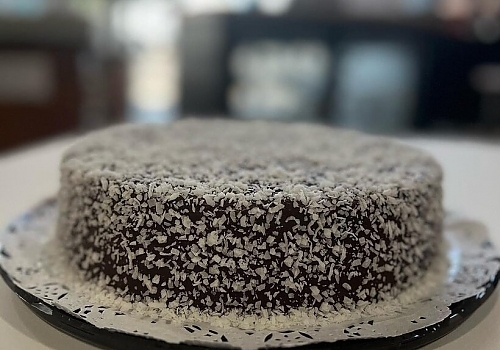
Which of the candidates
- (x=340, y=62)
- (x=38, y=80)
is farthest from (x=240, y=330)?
(x=340, y=62)

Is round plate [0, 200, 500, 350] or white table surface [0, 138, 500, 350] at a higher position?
round plate [0, 200, 500, 350]

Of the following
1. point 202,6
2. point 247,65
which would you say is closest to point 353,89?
point 247,65

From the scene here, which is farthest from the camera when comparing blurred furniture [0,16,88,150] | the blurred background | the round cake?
the blurred background

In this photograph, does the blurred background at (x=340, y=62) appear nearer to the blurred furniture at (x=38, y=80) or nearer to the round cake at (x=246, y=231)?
the blurred furniture at (x=38, y=80)

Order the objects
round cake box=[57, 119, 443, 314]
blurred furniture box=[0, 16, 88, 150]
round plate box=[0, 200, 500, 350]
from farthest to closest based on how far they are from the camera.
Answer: blurred furniture box=[0, 16, 88, 150], round cake box=[57, 119, 443, 314], round plate box=[0, 200, 500, 350]

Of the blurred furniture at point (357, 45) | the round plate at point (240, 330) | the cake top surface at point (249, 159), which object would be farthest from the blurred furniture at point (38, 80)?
the round plate at point (240, 330)

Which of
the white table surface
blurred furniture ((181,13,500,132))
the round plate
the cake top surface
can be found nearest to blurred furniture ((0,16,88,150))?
blurred furniture ((181,13,500,132))

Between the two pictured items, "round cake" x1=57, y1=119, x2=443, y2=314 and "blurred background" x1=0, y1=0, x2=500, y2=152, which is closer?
"round cake" x1=57, y1=119, x2=443, y2=314

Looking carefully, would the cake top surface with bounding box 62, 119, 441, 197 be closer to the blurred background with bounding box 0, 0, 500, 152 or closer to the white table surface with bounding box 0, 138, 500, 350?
the white table surface with bounding box 0, 138, 500, 350
